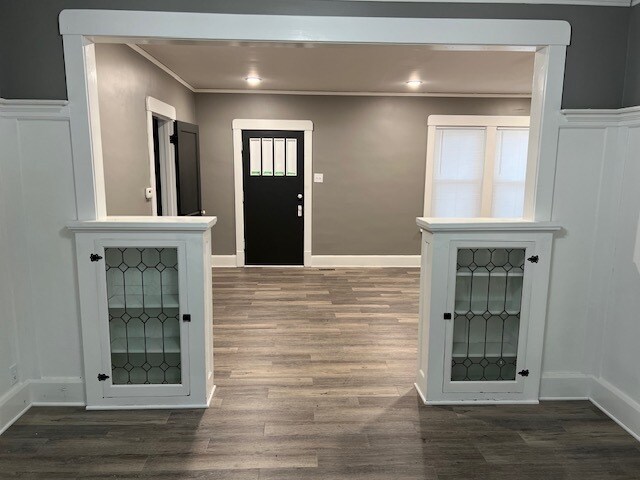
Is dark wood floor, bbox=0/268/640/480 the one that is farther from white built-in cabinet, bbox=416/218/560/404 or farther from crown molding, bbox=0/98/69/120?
crown molding, bbox=0/98/69/120

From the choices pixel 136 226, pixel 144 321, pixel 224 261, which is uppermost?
pixel 136 226

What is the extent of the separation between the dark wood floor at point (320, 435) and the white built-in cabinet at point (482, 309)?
5.8 inches

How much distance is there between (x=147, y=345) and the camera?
2578 millimetres

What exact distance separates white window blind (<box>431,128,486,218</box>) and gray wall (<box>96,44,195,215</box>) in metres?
3.76

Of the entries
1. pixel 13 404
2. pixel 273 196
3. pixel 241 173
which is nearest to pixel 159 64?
pixel 241 173

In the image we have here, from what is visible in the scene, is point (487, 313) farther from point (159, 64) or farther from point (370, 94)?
point (370, 94)

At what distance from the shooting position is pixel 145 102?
3840 millimetres

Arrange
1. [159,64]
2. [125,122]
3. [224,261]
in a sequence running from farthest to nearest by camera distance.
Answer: [224,261] → [159,64] → [125,122]

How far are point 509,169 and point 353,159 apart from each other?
2.21 metres

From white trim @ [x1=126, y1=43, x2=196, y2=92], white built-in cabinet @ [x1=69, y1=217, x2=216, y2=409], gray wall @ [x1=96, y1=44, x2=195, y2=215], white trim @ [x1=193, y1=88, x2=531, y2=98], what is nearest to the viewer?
white built-in cabinet @ [x1=69, y1=217, x2=216, y2=409]

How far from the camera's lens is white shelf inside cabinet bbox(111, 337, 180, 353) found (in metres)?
2.56

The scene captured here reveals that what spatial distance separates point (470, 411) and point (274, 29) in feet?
7.92

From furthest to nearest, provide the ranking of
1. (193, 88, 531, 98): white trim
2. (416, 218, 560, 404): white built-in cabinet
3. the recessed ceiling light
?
(193, 88, 531, 98): white trim < the recessed ceiling light < (416, 218, 560, 404): white built-in cabinet

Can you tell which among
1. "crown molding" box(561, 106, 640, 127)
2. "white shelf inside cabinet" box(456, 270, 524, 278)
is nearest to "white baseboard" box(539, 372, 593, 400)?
"white shelf inside cabinet" box(456, 270, 524, 278)
